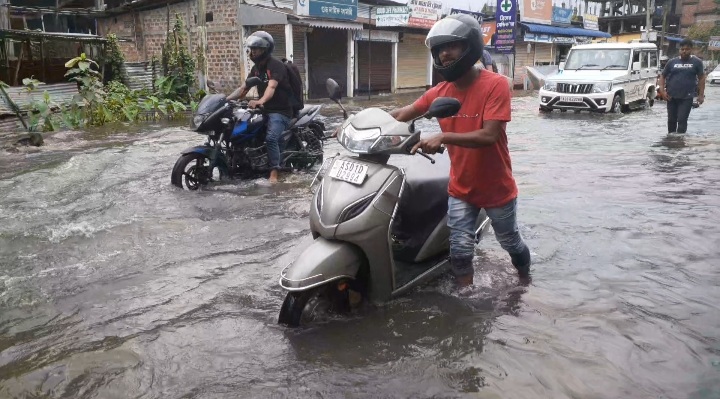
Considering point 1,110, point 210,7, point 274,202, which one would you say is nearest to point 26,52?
point 1,110

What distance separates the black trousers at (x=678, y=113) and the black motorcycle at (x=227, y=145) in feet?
23.2

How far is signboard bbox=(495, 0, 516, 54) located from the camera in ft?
78.5

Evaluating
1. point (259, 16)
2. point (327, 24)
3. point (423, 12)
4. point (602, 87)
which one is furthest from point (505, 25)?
point (259, 16)

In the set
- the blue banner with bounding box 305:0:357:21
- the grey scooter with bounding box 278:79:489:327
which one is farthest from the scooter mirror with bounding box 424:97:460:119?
the blue banner with bounding box 305:0:357:21

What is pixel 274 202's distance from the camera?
251 inches

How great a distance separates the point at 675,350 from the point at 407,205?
5.57 ft

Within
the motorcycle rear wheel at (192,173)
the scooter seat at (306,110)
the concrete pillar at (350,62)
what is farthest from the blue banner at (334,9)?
the motorcycle rear wheel at (192,173)

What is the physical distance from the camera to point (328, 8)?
19250mm

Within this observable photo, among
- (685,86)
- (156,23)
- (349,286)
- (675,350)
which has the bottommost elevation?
(675,350)

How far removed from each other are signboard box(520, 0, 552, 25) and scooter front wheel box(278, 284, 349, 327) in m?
31.8

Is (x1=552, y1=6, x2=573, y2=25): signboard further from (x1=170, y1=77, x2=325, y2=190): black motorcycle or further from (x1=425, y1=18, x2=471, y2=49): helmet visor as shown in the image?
(x1=425, y1=18, x2=471, y2=49): helmet visor

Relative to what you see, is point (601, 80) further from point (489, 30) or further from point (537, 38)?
point (537, 38)

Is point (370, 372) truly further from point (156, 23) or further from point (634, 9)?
point (634, 9)

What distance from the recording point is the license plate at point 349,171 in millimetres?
3127
